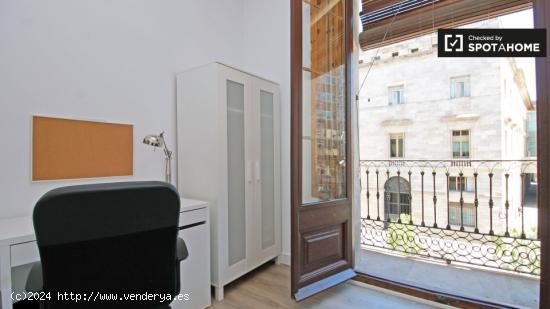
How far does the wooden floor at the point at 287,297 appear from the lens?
2.05 m

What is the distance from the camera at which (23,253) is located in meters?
1.24

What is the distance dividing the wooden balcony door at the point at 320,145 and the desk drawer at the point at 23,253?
1493 mm

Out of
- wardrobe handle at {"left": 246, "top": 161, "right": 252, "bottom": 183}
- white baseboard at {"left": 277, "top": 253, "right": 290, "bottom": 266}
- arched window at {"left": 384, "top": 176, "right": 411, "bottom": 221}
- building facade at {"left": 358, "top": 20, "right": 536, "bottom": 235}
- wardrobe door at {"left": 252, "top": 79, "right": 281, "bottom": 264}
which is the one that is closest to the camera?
wardrobe handle at {"left": 246, "top": 161, "right": 252, "bottom": 183}

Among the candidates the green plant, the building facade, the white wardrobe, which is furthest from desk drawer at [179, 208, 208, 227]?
the building facade

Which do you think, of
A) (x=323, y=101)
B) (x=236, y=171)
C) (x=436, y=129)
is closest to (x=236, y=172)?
(x=236, y=171)

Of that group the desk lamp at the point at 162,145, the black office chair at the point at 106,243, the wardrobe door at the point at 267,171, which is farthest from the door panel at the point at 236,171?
the black office chair at the point at 106,243

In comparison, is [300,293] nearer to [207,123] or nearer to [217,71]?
[207,123]

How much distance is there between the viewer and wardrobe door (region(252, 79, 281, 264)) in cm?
254

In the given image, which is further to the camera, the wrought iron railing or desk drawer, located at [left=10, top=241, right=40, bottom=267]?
the wrought iron railing

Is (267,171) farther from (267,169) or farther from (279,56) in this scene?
(279,56)

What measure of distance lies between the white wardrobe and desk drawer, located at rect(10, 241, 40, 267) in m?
1.10

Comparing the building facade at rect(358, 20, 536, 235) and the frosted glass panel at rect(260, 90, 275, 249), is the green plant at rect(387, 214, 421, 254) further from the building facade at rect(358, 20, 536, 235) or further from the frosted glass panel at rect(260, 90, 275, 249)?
the frosted glass panel at rect(260, 90, 275, 249)

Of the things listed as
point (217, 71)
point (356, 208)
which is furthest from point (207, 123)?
point (356, 208)

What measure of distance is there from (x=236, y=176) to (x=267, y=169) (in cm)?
45
